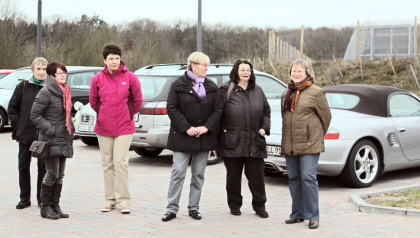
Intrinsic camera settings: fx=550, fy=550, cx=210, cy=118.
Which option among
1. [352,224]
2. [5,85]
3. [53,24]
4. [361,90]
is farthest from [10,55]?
[352,224]

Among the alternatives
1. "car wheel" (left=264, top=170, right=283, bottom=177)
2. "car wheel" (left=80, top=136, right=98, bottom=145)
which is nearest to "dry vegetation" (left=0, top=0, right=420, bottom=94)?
"car wheel" (left=80, top=136, right=98, bottom=145)

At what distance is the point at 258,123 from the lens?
19.2 ft

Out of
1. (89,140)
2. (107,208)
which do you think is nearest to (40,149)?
(107,208)

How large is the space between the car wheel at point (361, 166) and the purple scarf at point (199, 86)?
2.56m

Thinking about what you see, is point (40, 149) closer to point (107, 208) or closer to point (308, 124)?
point (107, 208)

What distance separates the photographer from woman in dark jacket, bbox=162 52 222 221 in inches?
225

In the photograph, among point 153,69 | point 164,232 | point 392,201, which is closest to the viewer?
point 164,232

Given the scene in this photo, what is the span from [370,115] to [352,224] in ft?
9.02

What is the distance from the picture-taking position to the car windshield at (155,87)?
9219mm

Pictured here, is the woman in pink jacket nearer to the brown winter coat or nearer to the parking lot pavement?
the parking lot pavement

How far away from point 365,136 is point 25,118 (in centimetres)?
439

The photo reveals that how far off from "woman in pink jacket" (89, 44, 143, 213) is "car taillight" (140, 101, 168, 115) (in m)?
2.87

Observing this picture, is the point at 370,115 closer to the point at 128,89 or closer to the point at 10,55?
the point at 128,89

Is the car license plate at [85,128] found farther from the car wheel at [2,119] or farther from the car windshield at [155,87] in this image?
the car wheel at [2,119]
